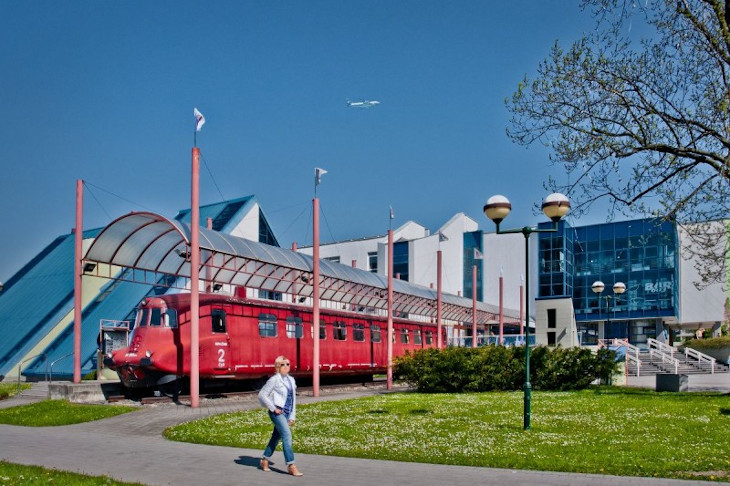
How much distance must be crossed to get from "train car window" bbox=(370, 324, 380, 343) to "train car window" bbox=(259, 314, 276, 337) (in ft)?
28.9

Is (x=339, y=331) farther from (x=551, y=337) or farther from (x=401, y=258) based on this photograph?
(x=401, y=258)

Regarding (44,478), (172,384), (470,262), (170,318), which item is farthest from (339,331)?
(470,262)

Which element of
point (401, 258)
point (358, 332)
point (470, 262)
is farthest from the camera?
point (470, 262)

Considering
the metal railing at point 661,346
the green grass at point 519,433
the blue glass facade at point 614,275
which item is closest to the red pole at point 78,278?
the green grass at point 519,433

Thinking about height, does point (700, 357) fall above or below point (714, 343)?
below

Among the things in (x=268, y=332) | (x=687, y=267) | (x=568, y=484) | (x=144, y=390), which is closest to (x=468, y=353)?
(x=268, y=332)

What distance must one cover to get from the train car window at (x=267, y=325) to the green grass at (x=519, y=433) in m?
7.26

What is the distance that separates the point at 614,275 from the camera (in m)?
74.0

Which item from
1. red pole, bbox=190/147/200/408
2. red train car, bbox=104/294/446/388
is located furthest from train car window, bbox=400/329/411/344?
red pole, bbox=190/147/200/408

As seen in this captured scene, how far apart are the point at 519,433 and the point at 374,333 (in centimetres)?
2335

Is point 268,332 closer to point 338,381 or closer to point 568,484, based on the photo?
point 338,381

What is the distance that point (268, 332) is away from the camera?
2909 centimetres

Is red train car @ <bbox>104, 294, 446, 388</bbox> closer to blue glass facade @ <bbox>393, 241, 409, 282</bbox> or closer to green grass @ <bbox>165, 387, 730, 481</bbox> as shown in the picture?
green grass @ <bbox>165, 387, 730, 481</bbox>

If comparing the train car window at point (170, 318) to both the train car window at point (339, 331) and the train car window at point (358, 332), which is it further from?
the train car window at point (358, 332)
